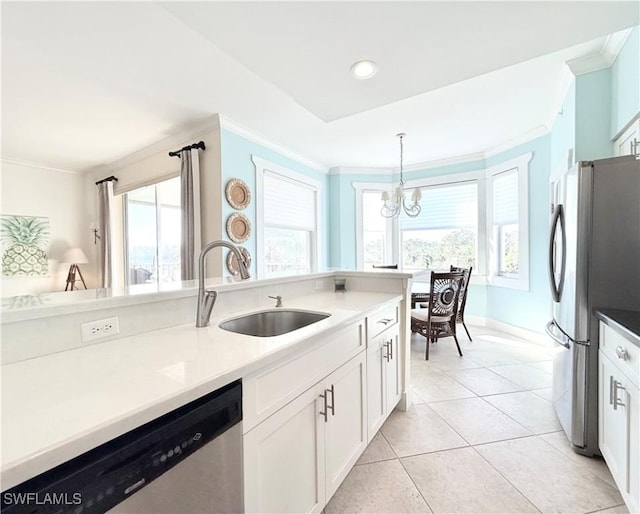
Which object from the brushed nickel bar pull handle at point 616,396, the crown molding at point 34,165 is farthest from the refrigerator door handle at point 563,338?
the crown molding at point 34,165

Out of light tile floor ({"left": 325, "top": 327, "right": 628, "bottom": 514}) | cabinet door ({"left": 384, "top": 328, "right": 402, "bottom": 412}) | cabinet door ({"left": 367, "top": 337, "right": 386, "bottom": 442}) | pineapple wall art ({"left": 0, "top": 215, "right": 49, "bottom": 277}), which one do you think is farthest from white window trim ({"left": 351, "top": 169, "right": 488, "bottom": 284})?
pineapple wall art ({"left": 0, "top": 215, "right": 49, "bottom": 277})

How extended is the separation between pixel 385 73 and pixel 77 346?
210cm

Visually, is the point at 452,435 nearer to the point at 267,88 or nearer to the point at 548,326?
the point at 548,326

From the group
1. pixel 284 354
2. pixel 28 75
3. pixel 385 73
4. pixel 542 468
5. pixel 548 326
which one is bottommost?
pixel 542 468

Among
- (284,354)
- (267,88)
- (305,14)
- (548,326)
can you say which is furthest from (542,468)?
(267,88)

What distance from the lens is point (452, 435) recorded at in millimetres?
2004

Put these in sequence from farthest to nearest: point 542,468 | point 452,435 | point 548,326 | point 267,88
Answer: point 267,88, point 548,326, point 452,435, point 542,468

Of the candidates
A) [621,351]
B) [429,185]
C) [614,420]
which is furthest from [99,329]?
[429,185]

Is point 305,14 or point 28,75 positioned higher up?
point 28,75

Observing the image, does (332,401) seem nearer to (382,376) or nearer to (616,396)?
(382,376)

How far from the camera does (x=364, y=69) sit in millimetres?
1770

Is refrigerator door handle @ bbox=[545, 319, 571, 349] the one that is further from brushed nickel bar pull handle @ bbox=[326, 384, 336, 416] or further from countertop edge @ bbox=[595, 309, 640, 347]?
brushed nickel bar pull handle @ bbox=[326, 384, 336, 416]

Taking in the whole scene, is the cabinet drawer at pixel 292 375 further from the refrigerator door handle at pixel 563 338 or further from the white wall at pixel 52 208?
the white wall at pixel 52 208

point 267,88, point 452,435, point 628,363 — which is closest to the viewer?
point 628,363
